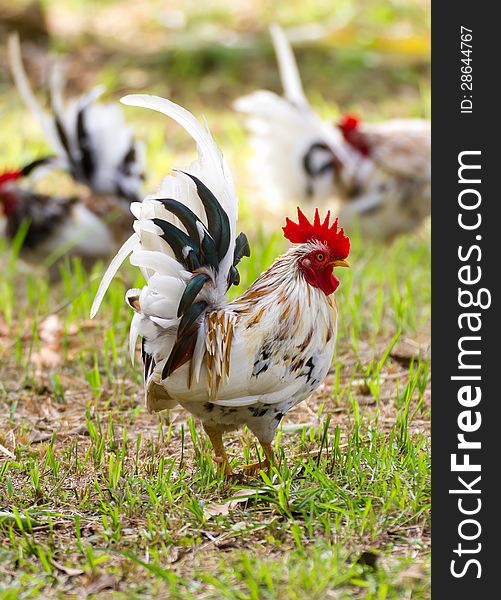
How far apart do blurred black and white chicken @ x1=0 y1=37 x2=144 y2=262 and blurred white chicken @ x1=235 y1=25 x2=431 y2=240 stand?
0.96m

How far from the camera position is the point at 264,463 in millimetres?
3408

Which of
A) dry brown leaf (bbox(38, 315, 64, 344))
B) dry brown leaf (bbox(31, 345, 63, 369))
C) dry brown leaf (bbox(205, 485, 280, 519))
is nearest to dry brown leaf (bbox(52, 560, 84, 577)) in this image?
dry brown leaf (bbox(205, 485, 280, 519))

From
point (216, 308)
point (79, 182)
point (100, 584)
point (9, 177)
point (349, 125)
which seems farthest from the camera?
point (349, 125)

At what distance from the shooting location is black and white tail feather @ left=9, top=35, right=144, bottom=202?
6504 millimetres

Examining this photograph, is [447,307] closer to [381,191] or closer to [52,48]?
[381,191]

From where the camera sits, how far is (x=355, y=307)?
5.07m

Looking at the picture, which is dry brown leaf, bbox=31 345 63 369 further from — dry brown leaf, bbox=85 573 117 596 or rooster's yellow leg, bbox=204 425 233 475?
dry brown leaf, bbox=85 573 117 596

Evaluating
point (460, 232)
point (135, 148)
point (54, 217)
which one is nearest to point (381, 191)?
point (135, 148)

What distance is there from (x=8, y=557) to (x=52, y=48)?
8688 millimetres

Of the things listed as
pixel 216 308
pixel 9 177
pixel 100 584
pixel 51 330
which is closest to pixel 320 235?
pixel 216 308

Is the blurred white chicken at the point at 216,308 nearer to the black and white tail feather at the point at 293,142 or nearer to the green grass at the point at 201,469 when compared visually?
the green grass at the point at 201,469

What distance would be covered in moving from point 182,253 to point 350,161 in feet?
13.0

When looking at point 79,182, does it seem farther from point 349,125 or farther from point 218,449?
point 218,449

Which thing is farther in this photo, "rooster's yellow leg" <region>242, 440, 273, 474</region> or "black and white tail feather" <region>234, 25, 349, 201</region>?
"black and white tail feather" <region>234, 25, 349, 201</region>
